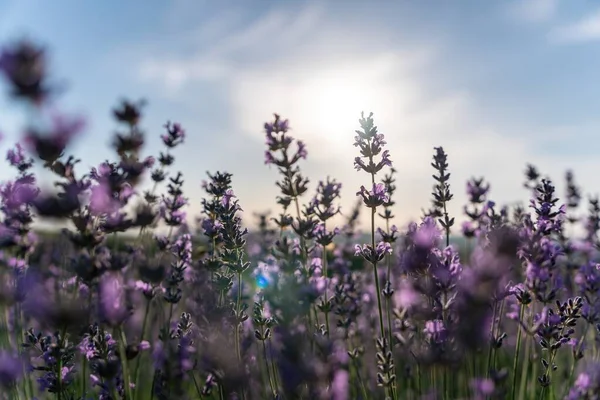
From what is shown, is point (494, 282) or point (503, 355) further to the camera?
point (503, 355)

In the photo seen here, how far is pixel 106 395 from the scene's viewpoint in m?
3.02

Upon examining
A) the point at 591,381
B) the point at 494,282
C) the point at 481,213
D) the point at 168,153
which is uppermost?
the point at 168,153

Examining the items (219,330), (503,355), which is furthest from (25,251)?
(503,355)

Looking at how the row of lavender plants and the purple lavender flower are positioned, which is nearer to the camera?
the row of lavender plants

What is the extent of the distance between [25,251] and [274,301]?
308 cm

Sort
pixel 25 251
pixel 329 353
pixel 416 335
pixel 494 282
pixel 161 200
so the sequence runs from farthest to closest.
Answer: pixel 161 200
pixel 25 251
pixel 416 335
pixel 329 353
pixel 494 282

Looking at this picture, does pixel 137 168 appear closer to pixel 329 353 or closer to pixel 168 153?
pixel 329 353

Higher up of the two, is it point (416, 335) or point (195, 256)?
point (195, 256)

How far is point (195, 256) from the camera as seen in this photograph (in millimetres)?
6547

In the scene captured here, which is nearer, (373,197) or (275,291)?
(275,291)

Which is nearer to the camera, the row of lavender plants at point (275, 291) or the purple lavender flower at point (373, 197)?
the row of lavender plants at point (275, 291)

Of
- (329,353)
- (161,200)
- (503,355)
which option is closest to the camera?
(329,353)

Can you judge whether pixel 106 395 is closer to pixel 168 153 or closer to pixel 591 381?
pixel 591 381

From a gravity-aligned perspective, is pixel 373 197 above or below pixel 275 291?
above
